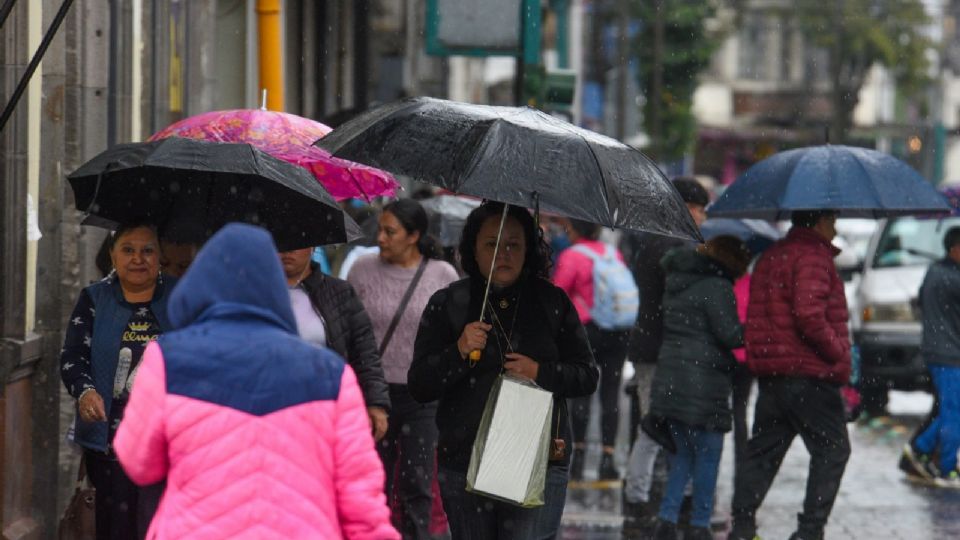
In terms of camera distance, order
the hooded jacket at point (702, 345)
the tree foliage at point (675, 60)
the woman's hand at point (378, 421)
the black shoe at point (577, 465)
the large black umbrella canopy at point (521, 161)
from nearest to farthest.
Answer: the large black umbrella canopy at point (521, 161) < the woman's hand at point (378, 421) < the hooded jacket at point (702, 345) < the black shoe at point (577, 465) < the tree foliage at point (675, 60)

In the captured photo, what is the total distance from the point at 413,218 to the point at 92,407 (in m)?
3.04

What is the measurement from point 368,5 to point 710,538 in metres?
12.0

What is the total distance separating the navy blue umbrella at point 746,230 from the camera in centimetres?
1061

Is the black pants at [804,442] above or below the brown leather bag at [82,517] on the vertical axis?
below

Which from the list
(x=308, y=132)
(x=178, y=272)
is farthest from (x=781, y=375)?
(x=178, y=272)

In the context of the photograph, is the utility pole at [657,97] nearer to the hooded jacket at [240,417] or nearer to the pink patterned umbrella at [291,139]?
the pink patterned umbrella at [291,139]

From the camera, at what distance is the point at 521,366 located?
6.30 meters

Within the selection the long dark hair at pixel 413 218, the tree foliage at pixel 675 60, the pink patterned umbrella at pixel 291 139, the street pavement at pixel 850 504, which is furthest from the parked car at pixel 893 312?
the tree foliage at pixel 675 60

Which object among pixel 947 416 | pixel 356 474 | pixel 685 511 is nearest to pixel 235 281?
pixel 356 474

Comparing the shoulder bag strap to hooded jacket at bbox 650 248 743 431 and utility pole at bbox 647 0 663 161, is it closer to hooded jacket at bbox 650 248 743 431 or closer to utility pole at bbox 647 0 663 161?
hooded jacket at bbox 650 248 743 431

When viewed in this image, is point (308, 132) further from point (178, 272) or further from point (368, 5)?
point (368, 5)

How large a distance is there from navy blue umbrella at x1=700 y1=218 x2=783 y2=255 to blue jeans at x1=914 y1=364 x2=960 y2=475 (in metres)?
1.53

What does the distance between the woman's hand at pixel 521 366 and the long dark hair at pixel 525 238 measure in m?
0.34

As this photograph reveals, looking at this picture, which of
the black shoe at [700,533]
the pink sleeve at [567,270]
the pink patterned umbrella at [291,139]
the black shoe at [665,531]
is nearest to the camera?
the pink patterned umbrella at [291,139]
